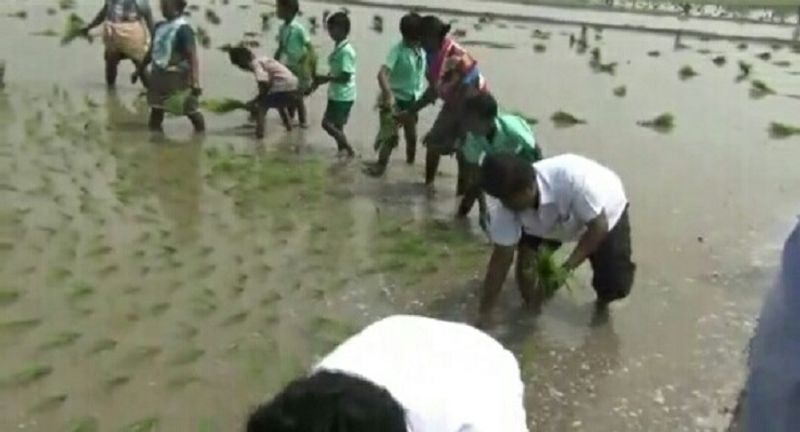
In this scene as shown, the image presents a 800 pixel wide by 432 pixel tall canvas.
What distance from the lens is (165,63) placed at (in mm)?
9477

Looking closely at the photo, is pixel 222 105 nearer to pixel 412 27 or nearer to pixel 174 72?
pixel 174 72

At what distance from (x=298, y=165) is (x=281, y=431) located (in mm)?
7053

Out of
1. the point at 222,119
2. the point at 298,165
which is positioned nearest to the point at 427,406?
the point at 298,165

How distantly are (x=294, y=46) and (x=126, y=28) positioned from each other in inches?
88.3

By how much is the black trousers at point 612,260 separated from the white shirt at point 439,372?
10.8ft

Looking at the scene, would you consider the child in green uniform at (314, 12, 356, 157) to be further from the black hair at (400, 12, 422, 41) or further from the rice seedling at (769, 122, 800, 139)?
the rice seedling at (769, 122, 800, 139)

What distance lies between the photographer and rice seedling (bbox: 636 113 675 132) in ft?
37.7

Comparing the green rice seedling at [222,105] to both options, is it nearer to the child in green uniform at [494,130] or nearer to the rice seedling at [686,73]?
the child in green uniform at [494,130]

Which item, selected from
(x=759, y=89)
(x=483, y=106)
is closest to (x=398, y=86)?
(x=483, y=106)

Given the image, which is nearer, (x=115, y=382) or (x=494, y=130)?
(x=115, y=382)

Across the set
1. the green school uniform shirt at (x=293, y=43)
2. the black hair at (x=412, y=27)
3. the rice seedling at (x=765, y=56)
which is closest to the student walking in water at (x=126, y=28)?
the green school uniform shirt at (x=293, y=43)

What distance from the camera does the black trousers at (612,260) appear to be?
5824mm

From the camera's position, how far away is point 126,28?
1102 centimetres

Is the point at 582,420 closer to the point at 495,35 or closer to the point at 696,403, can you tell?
the point at 696,403
